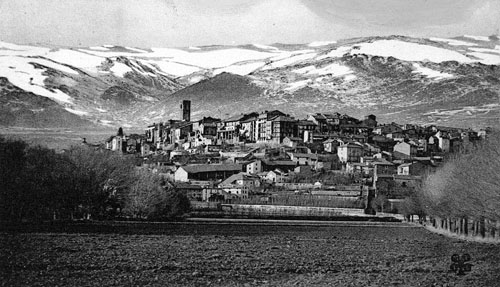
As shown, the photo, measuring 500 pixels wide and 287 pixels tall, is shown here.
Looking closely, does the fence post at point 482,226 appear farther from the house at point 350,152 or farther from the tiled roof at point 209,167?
the house at point 350,152

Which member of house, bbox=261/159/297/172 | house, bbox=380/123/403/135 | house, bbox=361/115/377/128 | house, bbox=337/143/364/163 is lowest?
house, bbox=261/159/297/172

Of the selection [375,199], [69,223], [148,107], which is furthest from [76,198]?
[148,107]

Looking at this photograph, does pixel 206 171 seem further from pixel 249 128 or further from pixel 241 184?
pixel 249 128

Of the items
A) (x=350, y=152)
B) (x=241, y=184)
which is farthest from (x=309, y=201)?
(x=350, y=152)

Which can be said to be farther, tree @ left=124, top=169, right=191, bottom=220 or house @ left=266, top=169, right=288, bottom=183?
house @ left=266, top=169, right=288, bottom=183

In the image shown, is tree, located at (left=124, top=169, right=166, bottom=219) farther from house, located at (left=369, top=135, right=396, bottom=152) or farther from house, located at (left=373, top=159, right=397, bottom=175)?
house, located at (left=369, top=135, right=396, bottom=152)

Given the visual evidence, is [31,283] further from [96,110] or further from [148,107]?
[148,107]

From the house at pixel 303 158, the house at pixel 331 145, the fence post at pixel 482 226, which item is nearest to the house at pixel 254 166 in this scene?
the house at pixel 303 158

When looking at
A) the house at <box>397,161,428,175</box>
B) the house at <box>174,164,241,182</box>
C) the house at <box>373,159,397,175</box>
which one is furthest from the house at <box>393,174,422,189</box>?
the house at <box>174,164,241,182</box>
